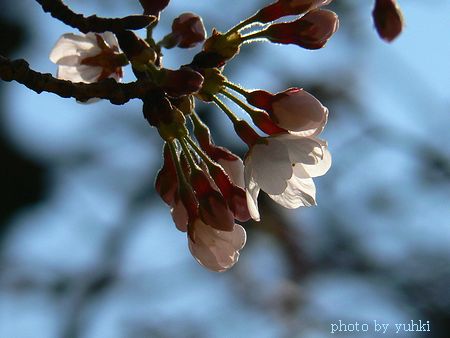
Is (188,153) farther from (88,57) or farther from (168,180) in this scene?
(88,57)

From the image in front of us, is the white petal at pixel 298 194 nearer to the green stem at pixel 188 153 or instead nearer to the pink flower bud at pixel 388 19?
the green stem at pixel 188 153

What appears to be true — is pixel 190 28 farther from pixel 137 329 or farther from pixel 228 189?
pixel 137 329

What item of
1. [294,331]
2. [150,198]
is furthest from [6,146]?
[294,331]

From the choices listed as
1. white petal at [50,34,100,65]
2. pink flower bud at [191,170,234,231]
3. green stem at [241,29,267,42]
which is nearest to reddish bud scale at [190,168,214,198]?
pink flower bud at [191,170,234,231]

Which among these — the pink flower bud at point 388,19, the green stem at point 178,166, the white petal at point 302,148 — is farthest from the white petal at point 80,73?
the pink flower bud at point 388,19

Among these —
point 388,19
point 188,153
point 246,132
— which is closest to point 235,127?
point 246,132

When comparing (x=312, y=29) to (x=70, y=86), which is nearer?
(x=70, y=86)

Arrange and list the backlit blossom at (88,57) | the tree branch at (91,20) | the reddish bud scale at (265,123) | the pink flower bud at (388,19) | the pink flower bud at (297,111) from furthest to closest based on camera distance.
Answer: the backlit blossom at (88,57)
the reddish bud scale at (265,123)
the pink flower bud at (297,111)
the tree branch at (91,20)
the pink flower bud at (388,19)
